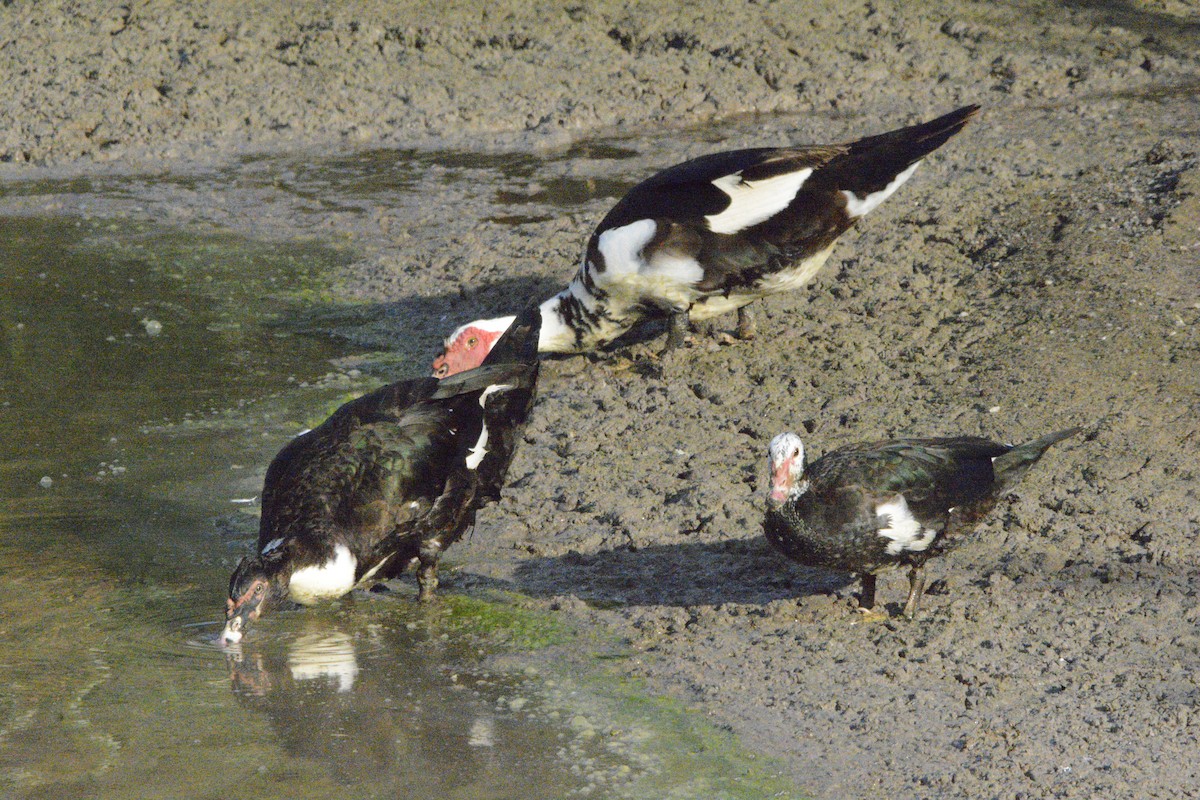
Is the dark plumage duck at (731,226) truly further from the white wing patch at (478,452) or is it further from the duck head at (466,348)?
the white wing patch at (478,452)

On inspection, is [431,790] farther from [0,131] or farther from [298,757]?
[0,131]

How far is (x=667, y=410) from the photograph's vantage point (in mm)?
6227

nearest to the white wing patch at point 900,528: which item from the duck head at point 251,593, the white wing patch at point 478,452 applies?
the white wing patch at point 478,452

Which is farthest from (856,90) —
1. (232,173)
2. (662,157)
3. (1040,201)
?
(232,173)

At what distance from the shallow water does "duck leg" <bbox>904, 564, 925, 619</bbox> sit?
948 millimetres

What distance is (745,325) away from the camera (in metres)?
6.92

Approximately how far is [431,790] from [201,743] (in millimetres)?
690

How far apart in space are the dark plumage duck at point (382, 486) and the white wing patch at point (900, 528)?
58.0 inches

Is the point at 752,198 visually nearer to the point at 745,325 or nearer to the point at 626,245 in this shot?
the point at 626,245

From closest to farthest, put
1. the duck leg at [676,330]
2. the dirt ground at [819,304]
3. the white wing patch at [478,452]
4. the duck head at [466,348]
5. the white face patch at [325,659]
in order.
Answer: the dirt ground at [819,304] < the white face patch at [325,659] < the white wing patch at [478,452] < the duck head at [466,348] < the duck leg at [676,330]

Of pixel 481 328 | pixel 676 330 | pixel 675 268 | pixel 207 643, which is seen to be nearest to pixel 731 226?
pixel 675 268

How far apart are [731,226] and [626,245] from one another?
489mm

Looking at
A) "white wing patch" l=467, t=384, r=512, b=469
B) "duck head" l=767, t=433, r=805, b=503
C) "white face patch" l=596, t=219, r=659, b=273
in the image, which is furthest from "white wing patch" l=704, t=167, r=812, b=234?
"duck head" l=767, t=433, r=805, b=503

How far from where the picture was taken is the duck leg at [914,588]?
4570 millimetres
